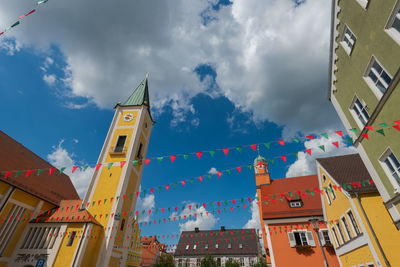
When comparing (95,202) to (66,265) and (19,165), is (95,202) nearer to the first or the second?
(66,265)

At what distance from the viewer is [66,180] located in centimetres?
2550

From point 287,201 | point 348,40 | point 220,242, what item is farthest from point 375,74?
point 220,242

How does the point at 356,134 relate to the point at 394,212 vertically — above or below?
above

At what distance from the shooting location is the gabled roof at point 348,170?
12.0 meters

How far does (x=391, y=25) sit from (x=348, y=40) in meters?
3.22

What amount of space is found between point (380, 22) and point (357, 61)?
2.15 m

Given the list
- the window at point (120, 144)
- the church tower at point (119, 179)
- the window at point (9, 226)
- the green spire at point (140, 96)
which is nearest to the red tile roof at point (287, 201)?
the church tower at point (119, 179)

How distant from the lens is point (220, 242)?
45062 mm

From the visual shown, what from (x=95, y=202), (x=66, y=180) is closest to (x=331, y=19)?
(x=95, y=202)

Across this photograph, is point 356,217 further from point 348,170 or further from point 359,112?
point 359,112

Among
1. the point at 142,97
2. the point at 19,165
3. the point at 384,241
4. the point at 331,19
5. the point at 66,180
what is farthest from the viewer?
the point at 142,97

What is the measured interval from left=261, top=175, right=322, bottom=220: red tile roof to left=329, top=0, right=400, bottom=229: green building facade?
492 inches

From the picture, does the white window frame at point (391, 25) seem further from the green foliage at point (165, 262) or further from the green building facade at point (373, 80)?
the green foliage at point (165, 262)

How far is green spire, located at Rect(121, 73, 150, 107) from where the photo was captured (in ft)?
88.4
